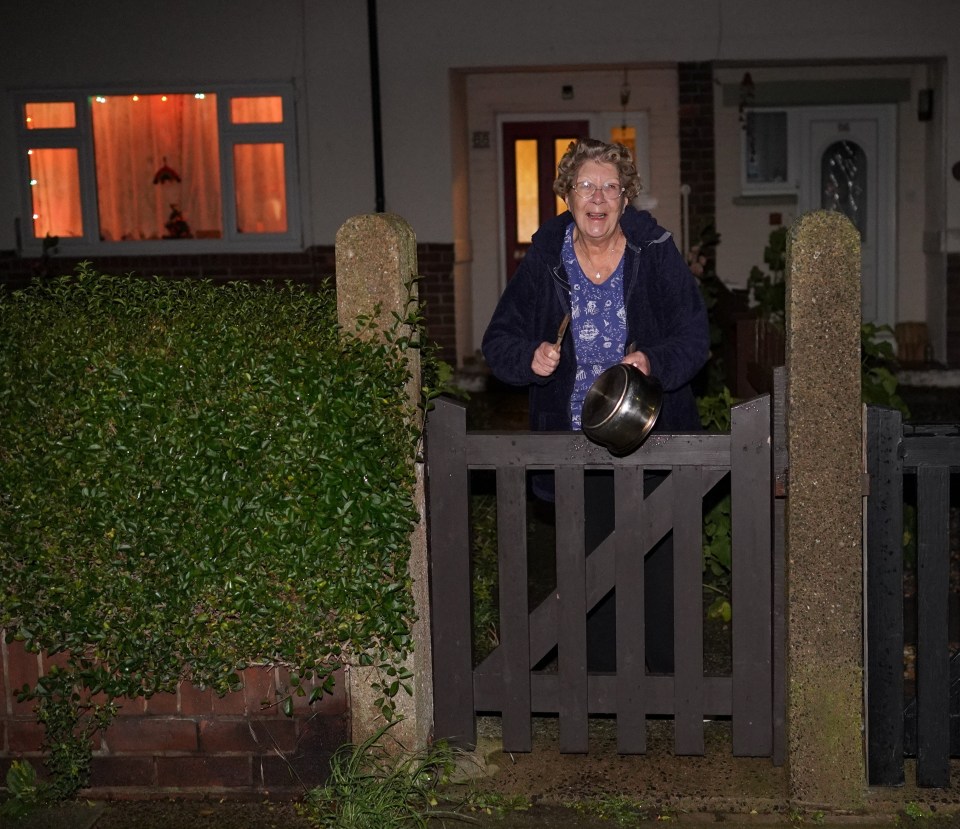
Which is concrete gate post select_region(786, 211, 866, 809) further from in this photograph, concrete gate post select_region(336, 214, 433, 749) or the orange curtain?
the orange curtain

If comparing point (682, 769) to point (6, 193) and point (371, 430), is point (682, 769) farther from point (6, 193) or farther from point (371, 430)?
point (6, 193)

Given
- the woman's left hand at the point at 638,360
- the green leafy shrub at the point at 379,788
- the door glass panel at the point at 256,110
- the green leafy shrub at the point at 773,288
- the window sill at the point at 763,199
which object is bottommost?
the green leafy shrub at the point at 379,788

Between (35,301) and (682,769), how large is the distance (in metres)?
2.52

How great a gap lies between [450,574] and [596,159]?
140 cm

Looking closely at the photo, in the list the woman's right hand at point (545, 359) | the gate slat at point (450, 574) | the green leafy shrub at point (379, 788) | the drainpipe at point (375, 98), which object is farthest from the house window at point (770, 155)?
the green leafy shrub at point (379, 788)

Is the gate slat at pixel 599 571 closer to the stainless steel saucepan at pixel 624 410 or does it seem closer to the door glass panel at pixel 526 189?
the stainless steel saucepan at pixel 624 410

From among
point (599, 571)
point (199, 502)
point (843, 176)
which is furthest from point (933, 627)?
point (843, 176)

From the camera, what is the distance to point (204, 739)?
4.05 m

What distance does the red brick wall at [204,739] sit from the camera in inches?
159

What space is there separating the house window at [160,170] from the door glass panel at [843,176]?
15.9 ft

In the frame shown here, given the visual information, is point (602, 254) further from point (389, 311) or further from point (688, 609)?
point (688, 609)

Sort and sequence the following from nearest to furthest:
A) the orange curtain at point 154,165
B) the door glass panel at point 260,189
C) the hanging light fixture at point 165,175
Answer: the door glass panel at point 260,189 < the orange curtain at point 154,165 < the hanging light fixture at point 165,175

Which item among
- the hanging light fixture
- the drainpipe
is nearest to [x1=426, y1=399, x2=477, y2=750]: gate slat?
the drainpipe

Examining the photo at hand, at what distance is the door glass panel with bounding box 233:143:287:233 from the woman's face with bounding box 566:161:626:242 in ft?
26.0
